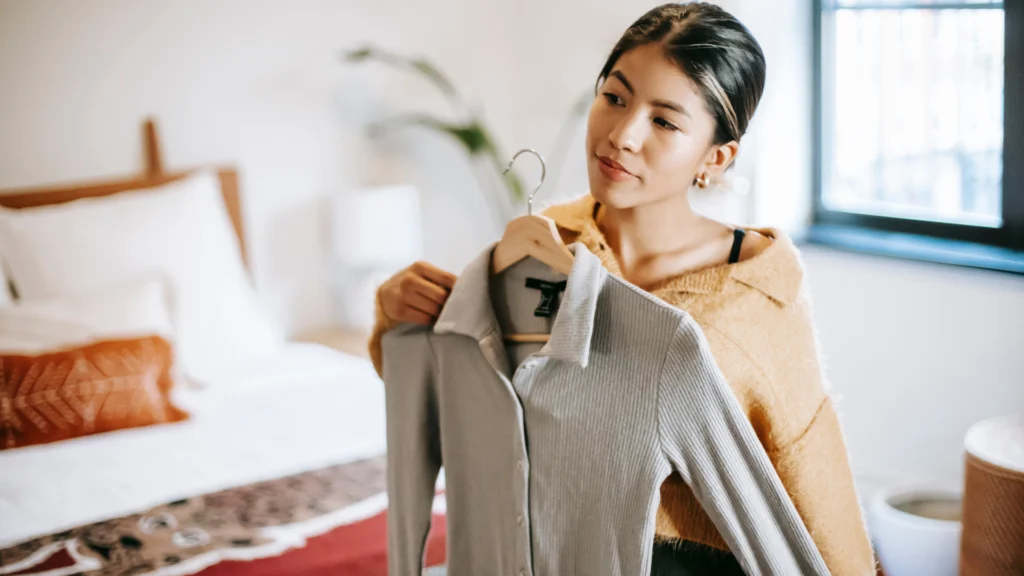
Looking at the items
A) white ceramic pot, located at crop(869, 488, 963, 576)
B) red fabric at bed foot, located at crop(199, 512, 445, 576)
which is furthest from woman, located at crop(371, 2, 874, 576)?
white ceramic pot, located at crop(869, 488, 963, 576)

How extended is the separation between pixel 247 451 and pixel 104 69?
1.38 metres

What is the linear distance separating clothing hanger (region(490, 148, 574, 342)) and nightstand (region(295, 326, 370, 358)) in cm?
180

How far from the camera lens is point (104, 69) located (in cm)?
301

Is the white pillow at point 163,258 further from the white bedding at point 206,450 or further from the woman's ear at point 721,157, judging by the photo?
the woman's ear at point 721,157

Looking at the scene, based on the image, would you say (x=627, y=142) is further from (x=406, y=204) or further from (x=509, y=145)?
(x=509, y=145)

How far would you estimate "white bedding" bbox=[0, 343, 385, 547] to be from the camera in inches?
80.4

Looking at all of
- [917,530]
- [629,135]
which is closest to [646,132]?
[629,135]

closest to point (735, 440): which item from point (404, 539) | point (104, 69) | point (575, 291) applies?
point (575, 291)

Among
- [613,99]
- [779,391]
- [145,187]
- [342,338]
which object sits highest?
[613,99]

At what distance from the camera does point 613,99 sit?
1.29m

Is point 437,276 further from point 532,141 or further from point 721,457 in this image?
point 532,141

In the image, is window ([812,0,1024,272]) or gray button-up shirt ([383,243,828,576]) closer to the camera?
gray button-up shirt ([383,243,828,576])

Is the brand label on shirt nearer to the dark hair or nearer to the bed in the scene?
the dark hair

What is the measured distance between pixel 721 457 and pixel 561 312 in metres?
0.25
